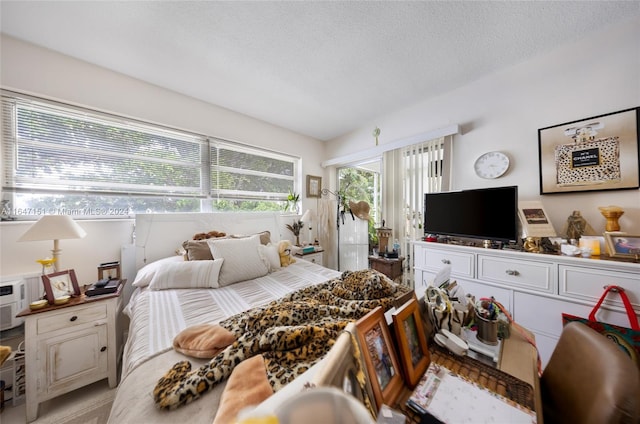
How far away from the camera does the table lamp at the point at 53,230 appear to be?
4.47 feet

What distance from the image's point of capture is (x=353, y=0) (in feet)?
4.44

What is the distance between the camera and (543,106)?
6.06 ft

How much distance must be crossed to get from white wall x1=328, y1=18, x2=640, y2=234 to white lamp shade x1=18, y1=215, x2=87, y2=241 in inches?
137

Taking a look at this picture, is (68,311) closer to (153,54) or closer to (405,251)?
(153,54)

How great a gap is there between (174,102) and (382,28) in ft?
7.45

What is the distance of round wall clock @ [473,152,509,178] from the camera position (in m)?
2.04

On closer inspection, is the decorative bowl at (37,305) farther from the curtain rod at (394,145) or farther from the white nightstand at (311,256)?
the curtain rod at (394,145)

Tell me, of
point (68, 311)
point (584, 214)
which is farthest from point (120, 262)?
point (584, 214)

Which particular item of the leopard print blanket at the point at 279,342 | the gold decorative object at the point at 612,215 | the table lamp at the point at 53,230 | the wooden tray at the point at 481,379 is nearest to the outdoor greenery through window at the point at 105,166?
the table lamp at the point at 53,230

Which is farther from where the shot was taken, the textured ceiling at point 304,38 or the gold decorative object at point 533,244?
the gold decorative object at point 533,244

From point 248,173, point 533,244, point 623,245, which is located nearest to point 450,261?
point 533,244

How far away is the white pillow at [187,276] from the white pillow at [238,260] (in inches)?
3.0

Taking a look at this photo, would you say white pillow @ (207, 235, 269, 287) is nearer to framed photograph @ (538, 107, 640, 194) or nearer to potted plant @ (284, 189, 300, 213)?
potted plant @ (284, 189, 300, 213)

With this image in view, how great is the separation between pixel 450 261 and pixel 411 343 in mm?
1586
